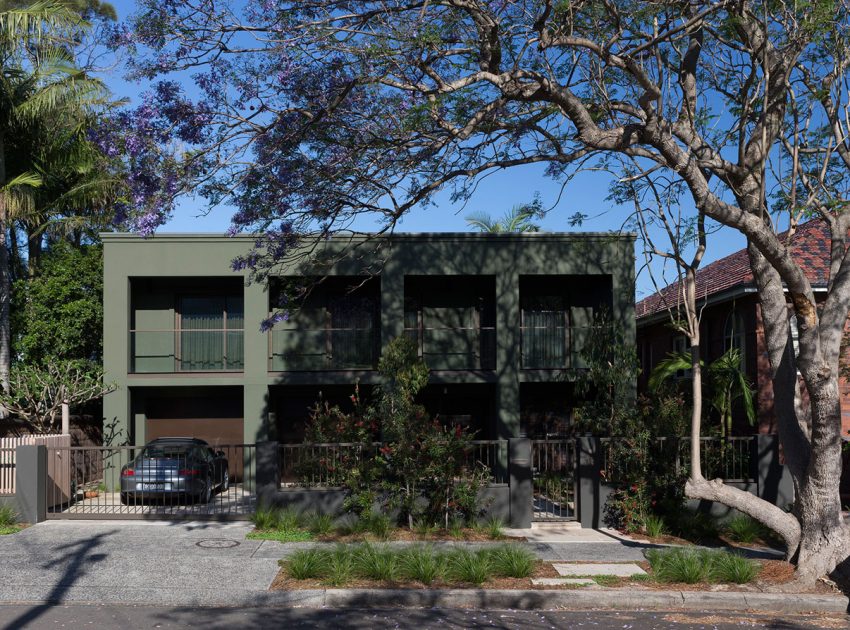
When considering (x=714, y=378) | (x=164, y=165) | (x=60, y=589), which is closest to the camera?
(x=60, y=589)

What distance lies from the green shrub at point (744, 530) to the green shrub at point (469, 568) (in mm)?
4609

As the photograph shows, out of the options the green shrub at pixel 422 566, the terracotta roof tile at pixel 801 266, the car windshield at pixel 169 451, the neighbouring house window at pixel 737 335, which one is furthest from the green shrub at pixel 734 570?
the car windshield at pixel 169 451

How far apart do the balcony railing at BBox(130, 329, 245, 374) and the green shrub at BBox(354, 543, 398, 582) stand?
36.1 ft

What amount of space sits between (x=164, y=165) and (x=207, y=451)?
879 centimetres

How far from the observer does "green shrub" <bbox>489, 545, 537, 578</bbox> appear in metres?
10.1

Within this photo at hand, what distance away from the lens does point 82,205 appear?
23734 millimetres

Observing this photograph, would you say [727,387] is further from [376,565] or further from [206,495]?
[206,495]

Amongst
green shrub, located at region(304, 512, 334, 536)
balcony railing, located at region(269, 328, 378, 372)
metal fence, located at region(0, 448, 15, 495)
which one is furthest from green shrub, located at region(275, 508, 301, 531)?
balcony railing, located at region(269, 328, 378, 372)

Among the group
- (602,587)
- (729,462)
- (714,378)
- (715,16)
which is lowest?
(602,587)

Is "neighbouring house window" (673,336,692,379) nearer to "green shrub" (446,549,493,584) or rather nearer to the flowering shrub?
the flowering shrub

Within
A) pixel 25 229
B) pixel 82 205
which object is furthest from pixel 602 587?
pixel 25 229

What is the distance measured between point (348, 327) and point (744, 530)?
437 inches

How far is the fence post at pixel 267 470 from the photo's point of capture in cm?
1359

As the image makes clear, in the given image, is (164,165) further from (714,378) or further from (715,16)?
(714,378)
